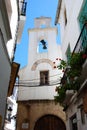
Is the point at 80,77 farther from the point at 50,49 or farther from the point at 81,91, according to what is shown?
the point at 50,49

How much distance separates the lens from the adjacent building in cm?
1316

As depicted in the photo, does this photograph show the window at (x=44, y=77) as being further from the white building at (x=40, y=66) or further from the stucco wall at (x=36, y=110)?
the stucco wall at (x=36, y=110)

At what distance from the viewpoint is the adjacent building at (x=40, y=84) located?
1316 centimetres

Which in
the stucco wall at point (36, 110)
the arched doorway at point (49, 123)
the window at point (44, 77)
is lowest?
the arched doorway at point (49, 123)

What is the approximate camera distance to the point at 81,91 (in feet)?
19.8

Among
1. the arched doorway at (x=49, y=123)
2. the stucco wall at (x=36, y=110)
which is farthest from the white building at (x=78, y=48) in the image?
the stucco wall at (x=36, y=110)

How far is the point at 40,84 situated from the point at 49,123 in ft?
9.54

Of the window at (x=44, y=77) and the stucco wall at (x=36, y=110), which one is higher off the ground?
the window at (x=44, y=77)

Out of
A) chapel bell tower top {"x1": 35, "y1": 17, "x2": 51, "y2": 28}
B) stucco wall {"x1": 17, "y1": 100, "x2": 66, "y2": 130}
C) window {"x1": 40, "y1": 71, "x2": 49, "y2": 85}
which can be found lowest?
stucco wall {"x1": 17, "y1": 100, "x2": 66, "y2": 130}

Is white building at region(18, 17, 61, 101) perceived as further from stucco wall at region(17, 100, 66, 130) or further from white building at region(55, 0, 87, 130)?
white building at region(55, 0, 87, 130)

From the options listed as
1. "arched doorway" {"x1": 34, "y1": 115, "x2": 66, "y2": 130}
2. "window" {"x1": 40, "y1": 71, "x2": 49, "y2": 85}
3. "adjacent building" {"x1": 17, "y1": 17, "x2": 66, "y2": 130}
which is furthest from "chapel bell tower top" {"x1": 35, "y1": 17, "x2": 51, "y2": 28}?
"arched doorway" {"x1": 34, "y1": 115, "x2": 66, "y2": 130}

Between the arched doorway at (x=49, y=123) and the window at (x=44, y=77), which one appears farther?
the window at (x=44, y=77)

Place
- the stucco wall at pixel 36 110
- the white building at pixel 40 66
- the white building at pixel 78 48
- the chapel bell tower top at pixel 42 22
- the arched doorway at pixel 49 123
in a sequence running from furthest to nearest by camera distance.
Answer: the chapel bell tower top at pixel 42 22, the white building at pixel 40 66, the stucco wall at pixel 36 110, the arched doorway at pixel 49 123, the white building at pixel 78 48

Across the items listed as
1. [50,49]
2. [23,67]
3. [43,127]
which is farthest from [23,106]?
[50,49]
